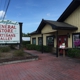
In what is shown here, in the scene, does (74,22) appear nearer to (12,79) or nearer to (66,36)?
(66,36)

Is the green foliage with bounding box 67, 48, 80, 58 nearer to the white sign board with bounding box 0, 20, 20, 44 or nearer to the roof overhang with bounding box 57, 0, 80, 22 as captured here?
the roof overhang with bounding box 57, 0, 80, 22

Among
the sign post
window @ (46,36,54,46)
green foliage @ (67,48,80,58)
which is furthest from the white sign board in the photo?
green foliage @ (67,48,80,58)

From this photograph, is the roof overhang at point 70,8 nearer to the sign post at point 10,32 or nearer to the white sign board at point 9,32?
the sign post at point 10,32

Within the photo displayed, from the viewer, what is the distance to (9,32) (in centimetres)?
1275

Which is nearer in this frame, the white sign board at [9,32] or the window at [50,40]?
the white sign board at [9,32]

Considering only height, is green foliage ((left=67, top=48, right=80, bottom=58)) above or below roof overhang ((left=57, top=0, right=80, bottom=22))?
below

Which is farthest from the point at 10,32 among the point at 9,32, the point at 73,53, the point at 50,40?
the point at 73,53

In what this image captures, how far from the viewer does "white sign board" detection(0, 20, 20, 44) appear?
12516mm

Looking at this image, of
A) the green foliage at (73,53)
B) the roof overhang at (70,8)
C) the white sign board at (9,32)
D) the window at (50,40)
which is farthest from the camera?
the window at (50,40)

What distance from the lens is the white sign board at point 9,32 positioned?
41.1 ft

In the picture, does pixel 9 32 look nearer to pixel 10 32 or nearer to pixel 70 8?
pixel 10 32

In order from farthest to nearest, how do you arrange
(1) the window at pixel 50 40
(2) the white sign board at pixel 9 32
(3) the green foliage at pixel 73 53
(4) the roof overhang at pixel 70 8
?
(1) the window at pixel 50 40, (2) the white sign board at pixel 9 32, (4) the roof overhang at pixel 70 8, (3) the green foliage at pixel 73 53

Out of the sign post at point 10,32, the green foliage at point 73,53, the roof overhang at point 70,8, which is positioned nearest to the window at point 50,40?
the roof overhang at point 70,8

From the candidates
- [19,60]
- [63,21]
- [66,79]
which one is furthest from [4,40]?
[66,79]
